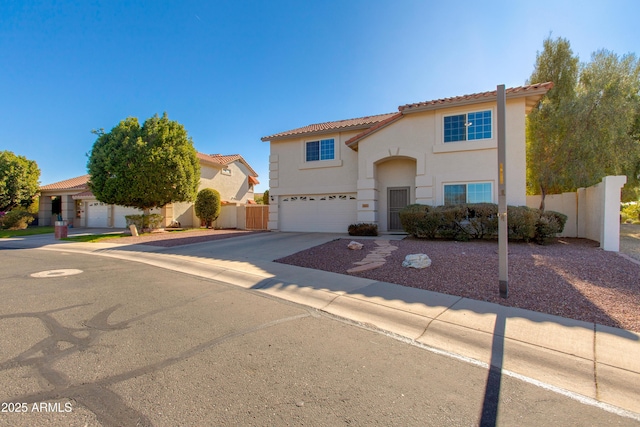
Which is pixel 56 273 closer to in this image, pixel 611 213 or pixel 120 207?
pixel 611 213

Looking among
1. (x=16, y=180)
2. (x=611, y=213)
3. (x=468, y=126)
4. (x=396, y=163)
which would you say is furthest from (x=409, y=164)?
(x=16, y=180)

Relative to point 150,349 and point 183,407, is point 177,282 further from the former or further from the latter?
point 183,407

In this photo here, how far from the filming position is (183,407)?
8.78ft

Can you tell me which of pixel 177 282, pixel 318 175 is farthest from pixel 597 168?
pixel 177 282

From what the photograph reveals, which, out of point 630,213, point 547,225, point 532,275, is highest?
point 630,213

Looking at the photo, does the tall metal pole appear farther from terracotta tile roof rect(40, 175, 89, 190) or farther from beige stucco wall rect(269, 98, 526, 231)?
terracotta tile roof rect(40, 175, 89, 190)

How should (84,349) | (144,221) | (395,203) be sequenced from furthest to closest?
(144,221)
(395,203)
(84,349)

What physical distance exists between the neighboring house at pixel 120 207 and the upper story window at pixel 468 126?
59.2 feet

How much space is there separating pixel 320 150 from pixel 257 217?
A: 7.09 meters

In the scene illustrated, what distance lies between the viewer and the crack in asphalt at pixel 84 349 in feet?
8.56

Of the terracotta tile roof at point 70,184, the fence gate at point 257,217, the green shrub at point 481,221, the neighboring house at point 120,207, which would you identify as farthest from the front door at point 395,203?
the terracotta tile roof at point 70,184

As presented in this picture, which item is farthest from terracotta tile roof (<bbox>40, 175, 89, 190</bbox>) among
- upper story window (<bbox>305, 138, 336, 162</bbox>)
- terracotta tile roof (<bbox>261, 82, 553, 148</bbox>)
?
terracotta tile roof (<bbox>261, 82, 553, 148</bbox>)

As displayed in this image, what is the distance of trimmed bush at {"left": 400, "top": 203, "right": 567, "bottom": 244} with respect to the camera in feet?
34.3

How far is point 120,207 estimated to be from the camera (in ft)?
80.5
